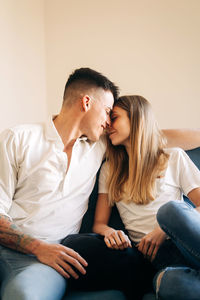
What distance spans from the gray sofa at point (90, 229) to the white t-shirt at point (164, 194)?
0.20ft

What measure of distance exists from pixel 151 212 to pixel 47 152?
19.8 inches

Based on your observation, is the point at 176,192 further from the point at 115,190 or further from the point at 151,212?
the point at 115,190

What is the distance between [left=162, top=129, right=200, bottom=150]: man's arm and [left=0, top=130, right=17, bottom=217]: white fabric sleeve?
72 cm

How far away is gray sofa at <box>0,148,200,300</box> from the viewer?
3.43 feet

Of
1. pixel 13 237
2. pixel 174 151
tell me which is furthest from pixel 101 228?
pixel 174 151

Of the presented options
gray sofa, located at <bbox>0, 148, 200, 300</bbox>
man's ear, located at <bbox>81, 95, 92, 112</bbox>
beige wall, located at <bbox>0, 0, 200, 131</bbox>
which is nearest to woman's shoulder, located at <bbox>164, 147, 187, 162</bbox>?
gray sofa, located at <bbox>0, 148, 200, 300</bbox>

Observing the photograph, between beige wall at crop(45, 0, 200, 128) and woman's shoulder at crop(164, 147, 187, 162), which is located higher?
beige wall at crop(45, 0, 200, 128)

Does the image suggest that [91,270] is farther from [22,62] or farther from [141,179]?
[22,62]

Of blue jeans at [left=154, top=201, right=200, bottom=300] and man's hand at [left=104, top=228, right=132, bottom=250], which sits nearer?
blue jeans at [left=154, top=201, right=200, bottom=300]

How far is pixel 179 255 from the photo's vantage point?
1126 millimetres

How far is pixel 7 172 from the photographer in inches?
49.2

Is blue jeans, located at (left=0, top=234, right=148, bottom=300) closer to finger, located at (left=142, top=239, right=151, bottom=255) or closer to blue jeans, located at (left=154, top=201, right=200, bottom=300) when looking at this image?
finger, located at (left=142, top=239, right=151, bottom=255)

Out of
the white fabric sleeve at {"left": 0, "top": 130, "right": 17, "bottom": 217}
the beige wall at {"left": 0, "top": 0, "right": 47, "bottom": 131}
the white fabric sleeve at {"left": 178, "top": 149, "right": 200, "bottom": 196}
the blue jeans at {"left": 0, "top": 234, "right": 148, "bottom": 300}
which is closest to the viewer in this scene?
the blue jeans at {"left": 0, "top": 234, "right": 148, "bottom": 300}

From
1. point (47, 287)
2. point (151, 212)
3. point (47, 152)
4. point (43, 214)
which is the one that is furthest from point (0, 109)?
point (47, 287)
